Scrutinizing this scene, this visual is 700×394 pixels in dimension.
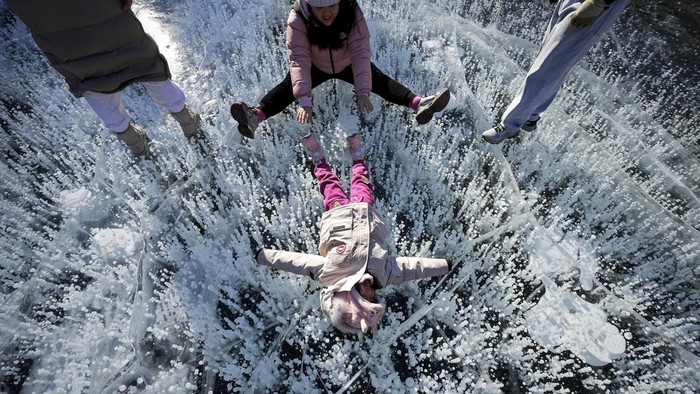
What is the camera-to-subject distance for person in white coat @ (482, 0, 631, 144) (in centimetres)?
211

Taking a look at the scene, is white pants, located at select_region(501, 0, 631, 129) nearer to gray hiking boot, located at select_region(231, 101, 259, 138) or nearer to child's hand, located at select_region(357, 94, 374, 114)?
child's hand, located at select_region(357, 94, 374, 114)

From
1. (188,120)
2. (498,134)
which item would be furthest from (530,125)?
(188,120)

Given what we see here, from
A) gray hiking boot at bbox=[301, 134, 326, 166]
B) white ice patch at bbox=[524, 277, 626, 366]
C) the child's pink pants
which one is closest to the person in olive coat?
gray hiking boot at bbox=[301, 134, 326, 166]

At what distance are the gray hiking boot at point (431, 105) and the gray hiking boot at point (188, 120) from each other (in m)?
1.94

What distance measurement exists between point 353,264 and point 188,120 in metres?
1.93

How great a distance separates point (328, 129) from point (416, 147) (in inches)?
31.8

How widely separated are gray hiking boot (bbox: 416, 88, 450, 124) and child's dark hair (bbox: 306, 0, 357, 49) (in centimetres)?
84

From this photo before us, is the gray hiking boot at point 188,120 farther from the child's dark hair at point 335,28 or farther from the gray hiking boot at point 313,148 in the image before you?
the child's dark hair at point 335,28

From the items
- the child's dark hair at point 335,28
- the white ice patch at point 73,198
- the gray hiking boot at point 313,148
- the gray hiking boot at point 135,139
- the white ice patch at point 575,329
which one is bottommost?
the white ice patch at point 73,198

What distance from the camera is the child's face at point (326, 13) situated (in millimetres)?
2541

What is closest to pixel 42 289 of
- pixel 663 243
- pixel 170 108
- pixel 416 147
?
pixel 170 108

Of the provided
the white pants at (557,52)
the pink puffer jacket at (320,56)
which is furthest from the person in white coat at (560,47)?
the pink puffer jacket at (320,56)

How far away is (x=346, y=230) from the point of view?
96.8 inches

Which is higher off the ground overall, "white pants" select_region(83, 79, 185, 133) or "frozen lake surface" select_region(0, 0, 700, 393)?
"white pants" select_region(83, 79, 185, 133)
